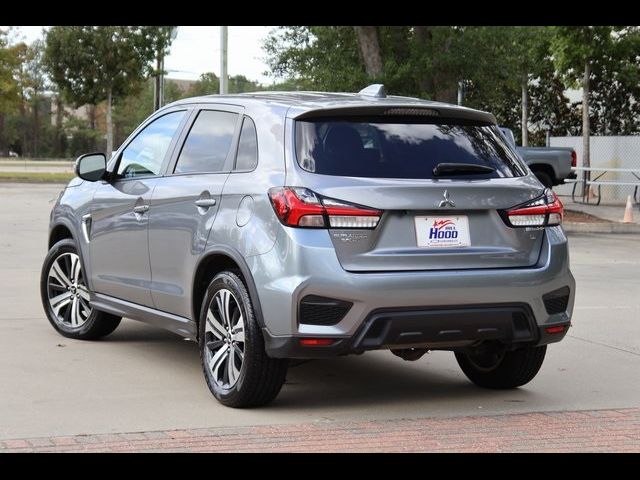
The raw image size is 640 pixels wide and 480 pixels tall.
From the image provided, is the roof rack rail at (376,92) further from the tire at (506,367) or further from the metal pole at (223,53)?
the metal pole at (223,53)

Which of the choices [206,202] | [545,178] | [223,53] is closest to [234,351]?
[206,202]

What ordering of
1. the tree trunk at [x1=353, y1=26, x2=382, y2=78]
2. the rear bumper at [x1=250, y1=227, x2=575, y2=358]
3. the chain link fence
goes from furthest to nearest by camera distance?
the chain link fence < the tree trunk at [x1=353, y1=26, x2=382, y2=78] < the rear bumper at [x1=250, y1=227, x2=575, y2=358]

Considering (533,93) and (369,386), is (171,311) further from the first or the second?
(533,93)

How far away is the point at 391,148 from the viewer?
684 cm

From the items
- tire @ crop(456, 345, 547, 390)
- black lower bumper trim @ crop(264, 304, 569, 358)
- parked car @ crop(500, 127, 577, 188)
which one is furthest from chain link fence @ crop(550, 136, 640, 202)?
black lower bumper trim @ crop(264, 304, 569, 358)

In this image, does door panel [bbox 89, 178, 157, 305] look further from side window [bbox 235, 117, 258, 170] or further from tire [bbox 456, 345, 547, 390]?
tire [bbox 456, 345, 547, 390]

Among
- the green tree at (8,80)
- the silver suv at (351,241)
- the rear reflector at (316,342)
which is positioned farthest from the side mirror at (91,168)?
the green tree at (8,80)

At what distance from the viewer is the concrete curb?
915 inches

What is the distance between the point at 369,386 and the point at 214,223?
1513 millimetres

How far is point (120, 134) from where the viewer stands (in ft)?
336

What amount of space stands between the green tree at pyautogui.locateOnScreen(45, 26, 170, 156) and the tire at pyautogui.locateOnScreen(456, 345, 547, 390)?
4348 centimetres

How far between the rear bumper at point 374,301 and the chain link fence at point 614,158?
2644cm
